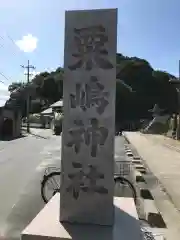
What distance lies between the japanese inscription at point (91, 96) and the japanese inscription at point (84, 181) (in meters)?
0.83

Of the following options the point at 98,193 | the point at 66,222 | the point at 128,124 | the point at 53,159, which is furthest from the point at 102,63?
the point at 128,124

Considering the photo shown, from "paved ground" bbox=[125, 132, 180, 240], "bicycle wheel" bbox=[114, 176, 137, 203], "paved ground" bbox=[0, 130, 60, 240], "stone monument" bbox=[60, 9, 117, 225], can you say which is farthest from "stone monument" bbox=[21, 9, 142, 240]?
"bicycle wheel" bbox=[114, 176, 137, 203]

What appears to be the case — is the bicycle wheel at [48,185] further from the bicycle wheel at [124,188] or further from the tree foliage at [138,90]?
the tree foliage at [138,90]

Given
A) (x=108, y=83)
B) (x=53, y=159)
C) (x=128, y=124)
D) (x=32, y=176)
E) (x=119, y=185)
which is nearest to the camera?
(x=108, y=83)

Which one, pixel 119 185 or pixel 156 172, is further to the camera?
pixel 156 172

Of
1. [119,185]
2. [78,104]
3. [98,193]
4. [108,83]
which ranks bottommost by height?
[119,185]

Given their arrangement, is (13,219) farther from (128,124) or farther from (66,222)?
(128,124)

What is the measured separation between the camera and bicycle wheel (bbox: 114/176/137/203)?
26.3ft

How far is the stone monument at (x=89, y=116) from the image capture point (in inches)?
186

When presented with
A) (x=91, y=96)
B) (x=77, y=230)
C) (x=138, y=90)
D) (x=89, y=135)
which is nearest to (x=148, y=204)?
(x=77, y=230)

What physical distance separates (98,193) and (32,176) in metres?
7.83

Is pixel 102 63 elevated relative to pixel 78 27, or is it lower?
lower

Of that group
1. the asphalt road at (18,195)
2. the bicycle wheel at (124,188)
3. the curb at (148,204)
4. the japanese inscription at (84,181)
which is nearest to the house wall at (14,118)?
the asphalt road at (18,195)

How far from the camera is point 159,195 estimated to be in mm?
9211
